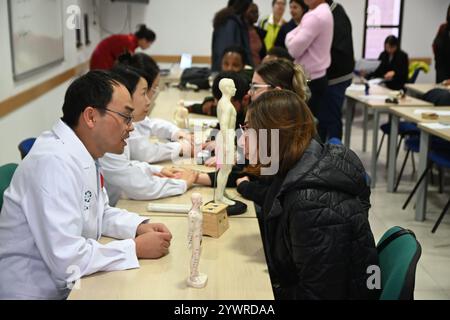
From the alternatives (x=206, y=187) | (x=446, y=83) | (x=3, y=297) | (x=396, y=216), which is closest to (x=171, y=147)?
(x=206, y=187)

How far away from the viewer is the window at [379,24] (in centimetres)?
888

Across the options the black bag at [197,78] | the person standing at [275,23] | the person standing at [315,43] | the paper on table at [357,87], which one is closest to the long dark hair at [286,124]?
the person standing at [315,43]

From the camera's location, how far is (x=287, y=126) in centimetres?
170

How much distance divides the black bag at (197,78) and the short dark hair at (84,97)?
12.3 ft

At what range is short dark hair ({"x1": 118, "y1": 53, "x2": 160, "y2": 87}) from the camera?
310 cm

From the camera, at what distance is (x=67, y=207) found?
4.96ft

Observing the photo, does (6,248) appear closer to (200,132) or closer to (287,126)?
(287,126)

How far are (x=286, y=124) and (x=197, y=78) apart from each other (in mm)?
3947

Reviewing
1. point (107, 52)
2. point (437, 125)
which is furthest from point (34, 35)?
point (437, 125)

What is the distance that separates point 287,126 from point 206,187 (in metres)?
0.79

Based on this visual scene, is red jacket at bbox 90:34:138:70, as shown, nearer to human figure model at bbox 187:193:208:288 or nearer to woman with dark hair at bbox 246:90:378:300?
woman with dark hair at bbox 246:90:378:300

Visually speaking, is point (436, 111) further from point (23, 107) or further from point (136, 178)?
point (23, 107)

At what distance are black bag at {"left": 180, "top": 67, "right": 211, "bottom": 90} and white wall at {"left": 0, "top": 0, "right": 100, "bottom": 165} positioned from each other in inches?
53.6

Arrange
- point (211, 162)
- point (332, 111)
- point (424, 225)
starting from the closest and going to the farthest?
point (211, 162) → point (424, 225) → point (332, 111)
